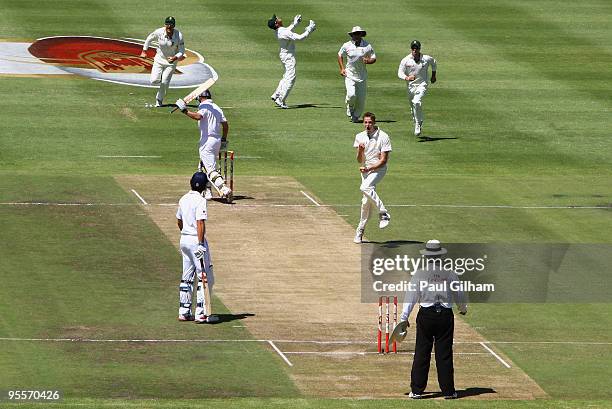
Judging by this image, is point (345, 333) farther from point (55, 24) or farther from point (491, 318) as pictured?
point (55, 24)

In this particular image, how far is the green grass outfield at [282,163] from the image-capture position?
63.6ft

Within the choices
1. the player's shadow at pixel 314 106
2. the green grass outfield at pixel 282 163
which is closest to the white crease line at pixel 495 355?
the green grass outfield at pixel 282 163

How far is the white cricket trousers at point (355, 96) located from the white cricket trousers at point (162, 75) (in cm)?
453

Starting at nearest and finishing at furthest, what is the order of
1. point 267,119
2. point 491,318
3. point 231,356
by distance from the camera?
point 231,356 → point 491,318 → point 267,119

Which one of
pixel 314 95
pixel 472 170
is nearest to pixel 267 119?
pixel 314 95

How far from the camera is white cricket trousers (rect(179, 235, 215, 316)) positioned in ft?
68.8

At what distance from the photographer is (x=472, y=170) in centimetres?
3356

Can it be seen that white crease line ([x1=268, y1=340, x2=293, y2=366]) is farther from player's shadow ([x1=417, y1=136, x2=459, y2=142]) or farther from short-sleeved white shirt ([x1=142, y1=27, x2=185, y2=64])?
short-sleeved white shirt ([x1=142, y1=27, x2=185, y2=64])

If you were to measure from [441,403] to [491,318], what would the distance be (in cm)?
431

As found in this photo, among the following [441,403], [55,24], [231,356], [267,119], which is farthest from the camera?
[55,24]

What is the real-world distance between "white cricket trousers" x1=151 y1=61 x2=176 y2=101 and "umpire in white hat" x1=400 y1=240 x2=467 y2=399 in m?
20.2

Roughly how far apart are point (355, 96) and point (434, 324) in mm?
19672

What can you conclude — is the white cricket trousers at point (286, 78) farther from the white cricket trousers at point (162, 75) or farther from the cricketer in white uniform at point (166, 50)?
the white cricket trousers at point (162, 75)

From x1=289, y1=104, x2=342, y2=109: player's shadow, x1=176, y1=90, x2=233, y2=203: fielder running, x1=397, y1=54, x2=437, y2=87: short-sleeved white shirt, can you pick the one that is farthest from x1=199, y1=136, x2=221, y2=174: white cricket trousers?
x1=289, y1=104, x2=342, y2=109: player's shadow
